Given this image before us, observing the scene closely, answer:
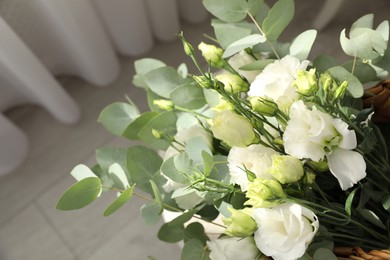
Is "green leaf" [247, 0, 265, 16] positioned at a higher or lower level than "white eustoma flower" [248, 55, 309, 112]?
higher

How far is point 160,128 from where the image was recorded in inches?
25.0

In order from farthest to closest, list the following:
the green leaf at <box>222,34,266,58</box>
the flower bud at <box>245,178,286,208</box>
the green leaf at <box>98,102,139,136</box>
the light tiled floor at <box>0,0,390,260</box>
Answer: the light tiled floor at <box>0,0,390,260</box> → the green leaf at <box>98,102,139,136</box> → the green leaf at <box>222,34,266,58</box> → the flower bud at <box>245,178,286,208</box>

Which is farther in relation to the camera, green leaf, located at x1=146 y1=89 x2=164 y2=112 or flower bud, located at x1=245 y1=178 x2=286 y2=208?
green leaf, located at x1=146 y1=89 x2=164 y2=112

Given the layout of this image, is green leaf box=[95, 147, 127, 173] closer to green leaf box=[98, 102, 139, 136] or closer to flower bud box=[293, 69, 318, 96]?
green leaf box=[98, 102, 139, 136]

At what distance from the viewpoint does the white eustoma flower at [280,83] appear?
1.63 feet

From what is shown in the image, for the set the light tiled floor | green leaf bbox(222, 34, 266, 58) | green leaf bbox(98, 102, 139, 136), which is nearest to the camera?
green leaf bbox(222, 34, 266, 58)

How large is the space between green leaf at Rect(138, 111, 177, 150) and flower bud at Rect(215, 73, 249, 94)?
3.7 inches

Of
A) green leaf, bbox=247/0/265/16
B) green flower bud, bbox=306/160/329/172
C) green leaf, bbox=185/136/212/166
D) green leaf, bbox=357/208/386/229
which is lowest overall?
green leaf, bbox=357/208/386/229

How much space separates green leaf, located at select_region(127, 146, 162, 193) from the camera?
24.0 inches

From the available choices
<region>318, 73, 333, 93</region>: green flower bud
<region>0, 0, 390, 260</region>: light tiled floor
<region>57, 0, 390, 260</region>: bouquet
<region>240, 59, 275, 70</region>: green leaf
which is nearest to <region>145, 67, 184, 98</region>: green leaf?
<region>57, 0, 390, 260</region>: bouquet

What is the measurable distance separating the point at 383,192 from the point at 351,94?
0.44 feet

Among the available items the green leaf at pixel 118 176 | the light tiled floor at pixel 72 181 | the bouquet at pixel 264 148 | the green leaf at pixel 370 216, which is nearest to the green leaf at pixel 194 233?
the bouquet at pixel 264 148

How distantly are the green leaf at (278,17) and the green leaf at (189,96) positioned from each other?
0.11 meters

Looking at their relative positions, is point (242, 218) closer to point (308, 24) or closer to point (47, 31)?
point (47, 31)
